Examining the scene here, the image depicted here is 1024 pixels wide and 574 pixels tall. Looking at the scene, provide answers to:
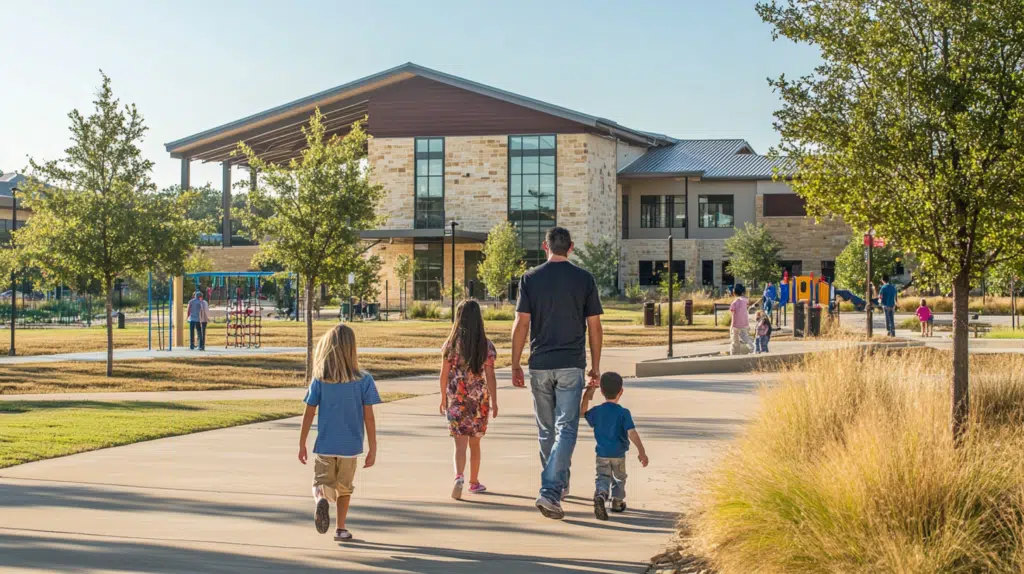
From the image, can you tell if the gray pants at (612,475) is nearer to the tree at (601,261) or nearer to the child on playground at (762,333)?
the child on playground at (762,333)

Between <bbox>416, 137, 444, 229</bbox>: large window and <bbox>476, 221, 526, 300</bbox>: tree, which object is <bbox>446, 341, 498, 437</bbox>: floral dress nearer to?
<bbox>476, 221, 526, 300</bbox>: tree

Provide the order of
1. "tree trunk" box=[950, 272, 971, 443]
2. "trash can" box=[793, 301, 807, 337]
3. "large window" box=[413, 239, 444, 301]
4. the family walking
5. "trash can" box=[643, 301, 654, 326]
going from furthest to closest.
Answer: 1. "large window" box=[413, 239, 444, 301]
2. "trash can" box=[643, 301, 654, 326]
3. "trash can" box=[793, 301, 807, 337]
4. "tree trunk" box=[950, 272, 971, 443]
5. the family walking

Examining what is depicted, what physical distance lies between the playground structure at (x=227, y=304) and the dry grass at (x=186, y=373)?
2218mm

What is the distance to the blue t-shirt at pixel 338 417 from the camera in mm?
7062

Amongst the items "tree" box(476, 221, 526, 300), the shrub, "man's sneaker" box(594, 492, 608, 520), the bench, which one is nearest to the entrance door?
"tree" box(476, 221, 526, 300)

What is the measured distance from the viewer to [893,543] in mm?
5234

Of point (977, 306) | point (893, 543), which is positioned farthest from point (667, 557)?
point (977, 306)

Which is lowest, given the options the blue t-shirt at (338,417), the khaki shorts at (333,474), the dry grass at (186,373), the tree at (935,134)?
the dry grass at (186,373)

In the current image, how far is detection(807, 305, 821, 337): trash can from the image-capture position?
29.4 meters

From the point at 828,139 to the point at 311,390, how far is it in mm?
5429

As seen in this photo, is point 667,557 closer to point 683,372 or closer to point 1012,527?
point 1012,527

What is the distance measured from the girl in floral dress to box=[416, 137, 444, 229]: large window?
5689 cm

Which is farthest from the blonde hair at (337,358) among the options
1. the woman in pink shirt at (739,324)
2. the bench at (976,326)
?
the bench at (976,326)

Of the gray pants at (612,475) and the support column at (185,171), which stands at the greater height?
the support column at (185,171)
